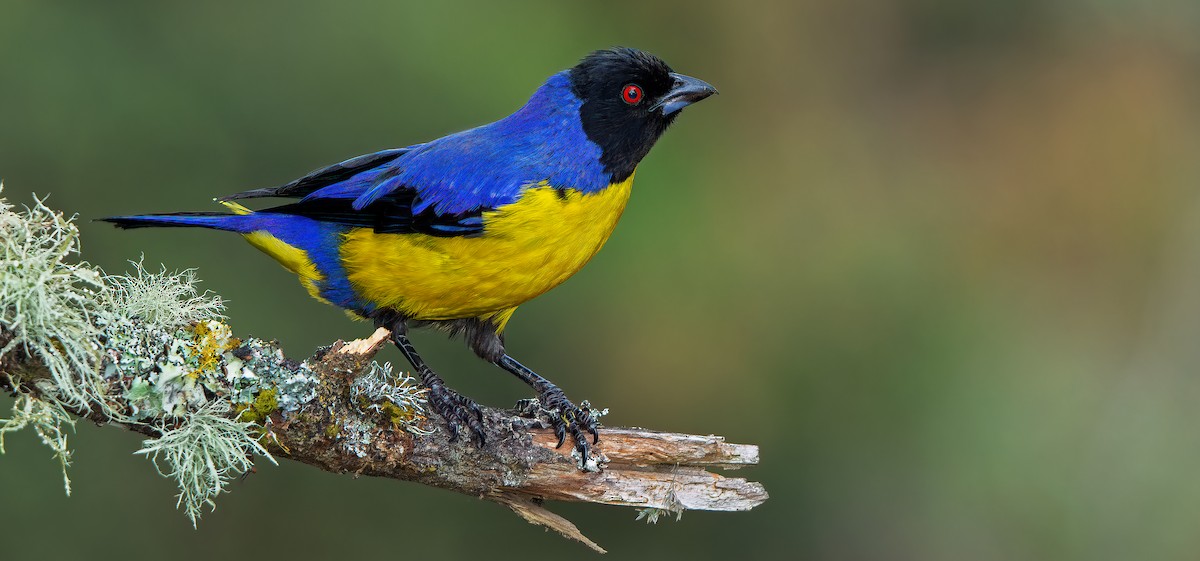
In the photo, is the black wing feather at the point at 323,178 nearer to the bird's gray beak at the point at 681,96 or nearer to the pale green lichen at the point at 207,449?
the bird's gray beak at the point at 681,96

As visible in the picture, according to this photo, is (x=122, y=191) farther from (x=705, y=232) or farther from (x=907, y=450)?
(x=907, y=450)

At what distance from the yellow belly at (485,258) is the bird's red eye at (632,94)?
579 mm

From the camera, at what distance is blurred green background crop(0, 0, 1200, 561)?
6.90 meters

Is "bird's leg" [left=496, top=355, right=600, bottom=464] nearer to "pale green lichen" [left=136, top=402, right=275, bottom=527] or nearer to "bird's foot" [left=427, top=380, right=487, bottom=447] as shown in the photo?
"bird's foot" [left=427, top=380, right=487, bottom=447]

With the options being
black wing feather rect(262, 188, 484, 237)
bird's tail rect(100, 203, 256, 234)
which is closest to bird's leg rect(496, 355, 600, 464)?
black wing feather rect(262, 188, 484, 237)

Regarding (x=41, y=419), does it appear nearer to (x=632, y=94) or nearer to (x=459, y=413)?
(x=459, y=413)

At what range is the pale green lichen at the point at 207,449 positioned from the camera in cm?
336

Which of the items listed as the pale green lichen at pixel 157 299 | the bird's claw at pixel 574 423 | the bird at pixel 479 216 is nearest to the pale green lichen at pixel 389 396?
the bird at pixel 479 216

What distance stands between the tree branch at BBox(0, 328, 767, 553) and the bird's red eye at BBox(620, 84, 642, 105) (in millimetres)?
1554

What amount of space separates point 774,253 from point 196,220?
491 centimetres

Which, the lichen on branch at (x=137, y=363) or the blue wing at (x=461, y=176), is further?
the blue wing at (x=461, y=176)

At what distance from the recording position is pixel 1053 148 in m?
9.91

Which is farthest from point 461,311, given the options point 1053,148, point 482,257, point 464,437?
point 1053,148

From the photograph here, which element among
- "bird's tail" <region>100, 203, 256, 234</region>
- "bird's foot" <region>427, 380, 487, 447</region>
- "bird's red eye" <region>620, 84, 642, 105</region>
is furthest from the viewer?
"bird's red eye" <region>620, 84, 642, 105</region>
